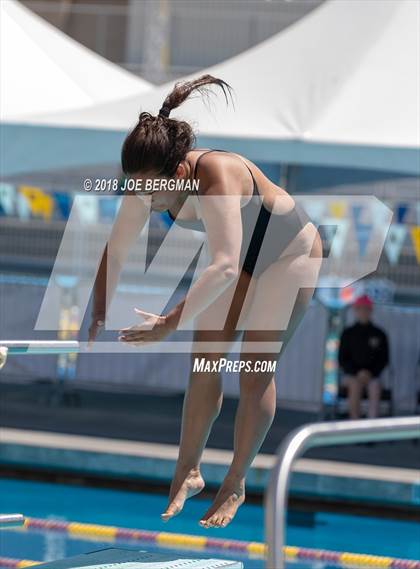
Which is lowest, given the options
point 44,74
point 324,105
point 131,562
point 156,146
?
point 131,562

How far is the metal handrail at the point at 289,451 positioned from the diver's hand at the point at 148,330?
1.31 metres

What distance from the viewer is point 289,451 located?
2660 mm

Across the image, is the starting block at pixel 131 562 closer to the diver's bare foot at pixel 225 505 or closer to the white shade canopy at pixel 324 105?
the diver's bare foot at pixel 225 505

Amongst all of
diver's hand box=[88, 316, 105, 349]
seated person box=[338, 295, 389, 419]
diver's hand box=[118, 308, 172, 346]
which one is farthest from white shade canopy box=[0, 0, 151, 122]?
diver's hand box=[118, 308, 172, 346]

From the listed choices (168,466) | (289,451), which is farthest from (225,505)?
(168,466)

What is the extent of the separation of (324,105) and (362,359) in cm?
349

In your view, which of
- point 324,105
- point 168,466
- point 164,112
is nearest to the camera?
point 164,112

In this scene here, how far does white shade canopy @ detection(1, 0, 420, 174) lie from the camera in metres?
7.09

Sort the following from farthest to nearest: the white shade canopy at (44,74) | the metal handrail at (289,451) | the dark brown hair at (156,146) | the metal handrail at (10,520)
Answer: the white shade canopy at (44,74), the dark brown hair at (156,146), the metal handrail at (10,520), the metal handrail at (289,451)

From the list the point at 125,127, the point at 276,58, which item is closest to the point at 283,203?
the point at 125,127

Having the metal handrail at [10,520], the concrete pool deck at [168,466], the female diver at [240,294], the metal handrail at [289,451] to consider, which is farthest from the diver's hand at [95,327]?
the concrete pool deck at [168,466]

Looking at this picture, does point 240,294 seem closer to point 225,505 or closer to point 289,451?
point 225,505

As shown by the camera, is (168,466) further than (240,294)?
Yes

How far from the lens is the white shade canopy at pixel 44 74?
7598 mm
